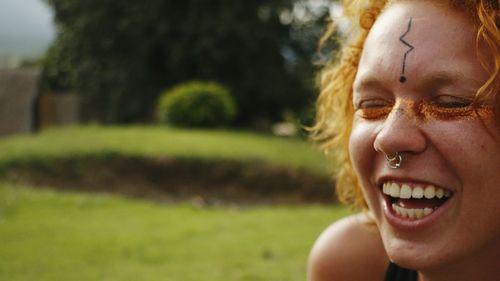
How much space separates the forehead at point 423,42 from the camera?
1.52 m

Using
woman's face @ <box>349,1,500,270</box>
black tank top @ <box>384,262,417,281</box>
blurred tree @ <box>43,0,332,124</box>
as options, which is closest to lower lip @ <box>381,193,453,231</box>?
woman's face @ <box>349,1,500,270</box>

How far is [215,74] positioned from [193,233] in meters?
14.0

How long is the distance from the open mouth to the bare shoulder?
18.2 inches

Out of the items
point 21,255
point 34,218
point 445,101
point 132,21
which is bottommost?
point 132,21

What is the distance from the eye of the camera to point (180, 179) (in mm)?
10375

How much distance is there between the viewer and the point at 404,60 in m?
1.60

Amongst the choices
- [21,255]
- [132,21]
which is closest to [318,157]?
[21,255]

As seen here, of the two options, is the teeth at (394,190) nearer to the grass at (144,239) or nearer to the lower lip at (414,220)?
the lower lip at (414,220)

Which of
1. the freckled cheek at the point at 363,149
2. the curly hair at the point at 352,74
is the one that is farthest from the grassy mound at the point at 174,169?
the freckled cheek at the point at 363,149

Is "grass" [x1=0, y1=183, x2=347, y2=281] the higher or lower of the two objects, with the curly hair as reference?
lower

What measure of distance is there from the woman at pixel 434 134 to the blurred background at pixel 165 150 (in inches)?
34.2

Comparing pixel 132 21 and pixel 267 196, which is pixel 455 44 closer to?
pixel 267 196

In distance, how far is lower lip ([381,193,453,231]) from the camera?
5.15ft

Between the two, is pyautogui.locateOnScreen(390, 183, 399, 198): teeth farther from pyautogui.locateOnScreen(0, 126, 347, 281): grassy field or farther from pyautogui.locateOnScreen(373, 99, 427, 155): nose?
pyautogui.locateOnScreen(0, 126, 347, 281): grassy field
